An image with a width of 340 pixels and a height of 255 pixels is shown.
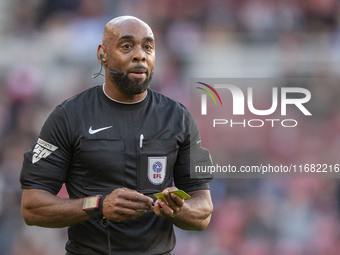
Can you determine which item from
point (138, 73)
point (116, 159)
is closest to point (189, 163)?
point (116, 159)

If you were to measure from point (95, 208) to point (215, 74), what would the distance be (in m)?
3.11

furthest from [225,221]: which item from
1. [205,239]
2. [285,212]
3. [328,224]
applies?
[328,224]

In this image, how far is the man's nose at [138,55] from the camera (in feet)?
6.68

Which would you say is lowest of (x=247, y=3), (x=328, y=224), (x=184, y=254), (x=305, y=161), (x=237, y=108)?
(x=184, y=254)

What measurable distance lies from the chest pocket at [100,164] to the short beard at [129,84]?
0.72 ft

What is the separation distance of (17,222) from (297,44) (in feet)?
9.81

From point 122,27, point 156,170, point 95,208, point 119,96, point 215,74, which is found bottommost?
point 95,208

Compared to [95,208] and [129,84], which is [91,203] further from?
[129,84]

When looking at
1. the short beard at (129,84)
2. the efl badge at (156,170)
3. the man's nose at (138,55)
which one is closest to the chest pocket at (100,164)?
the efl badge at (156,170)

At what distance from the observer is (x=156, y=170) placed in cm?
208

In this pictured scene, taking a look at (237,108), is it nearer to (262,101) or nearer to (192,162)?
(262,101)

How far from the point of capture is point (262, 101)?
481cm

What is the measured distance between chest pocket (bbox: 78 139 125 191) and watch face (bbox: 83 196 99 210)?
12 centimetres

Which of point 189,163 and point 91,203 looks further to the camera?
point 189,163
